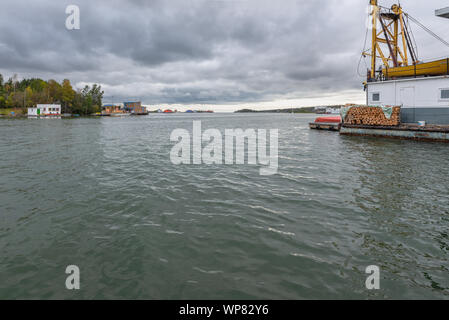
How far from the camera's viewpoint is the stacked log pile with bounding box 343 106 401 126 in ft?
100

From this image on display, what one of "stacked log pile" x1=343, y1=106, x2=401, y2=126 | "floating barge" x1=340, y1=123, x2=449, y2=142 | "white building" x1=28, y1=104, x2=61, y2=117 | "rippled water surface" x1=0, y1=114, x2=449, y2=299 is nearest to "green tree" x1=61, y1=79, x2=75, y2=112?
"white building" x1=28, y1=104, x2=61, y2=117

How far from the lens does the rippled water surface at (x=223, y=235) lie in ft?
15.3

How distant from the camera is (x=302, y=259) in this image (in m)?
5.52

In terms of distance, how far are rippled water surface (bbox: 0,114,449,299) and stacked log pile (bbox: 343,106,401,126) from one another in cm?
2186

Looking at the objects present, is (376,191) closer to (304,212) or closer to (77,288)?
(304,212)

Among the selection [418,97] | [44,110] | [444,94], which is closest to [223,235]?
[444,94]

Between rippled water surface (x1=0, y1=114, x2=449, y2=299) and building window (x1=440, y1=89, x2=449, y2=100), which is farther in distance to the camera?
building window (x1=440, y1=89, x2=449, y2=100)

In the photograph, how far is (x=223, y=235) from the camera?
21.8 feet

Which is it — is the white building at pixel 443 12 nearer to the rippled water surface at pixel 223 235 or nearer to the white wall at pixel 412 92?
the white wall at pixel 412 92

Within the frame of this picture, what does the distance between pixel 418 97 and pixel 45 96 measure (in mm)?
173195

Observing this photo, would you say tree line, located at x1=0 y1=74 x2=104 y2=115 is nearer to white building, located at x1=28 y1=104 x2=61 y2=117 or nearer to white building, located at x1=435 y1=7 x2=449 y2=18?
white building, located at x1=28 y1=104 x2=61 y2=117
